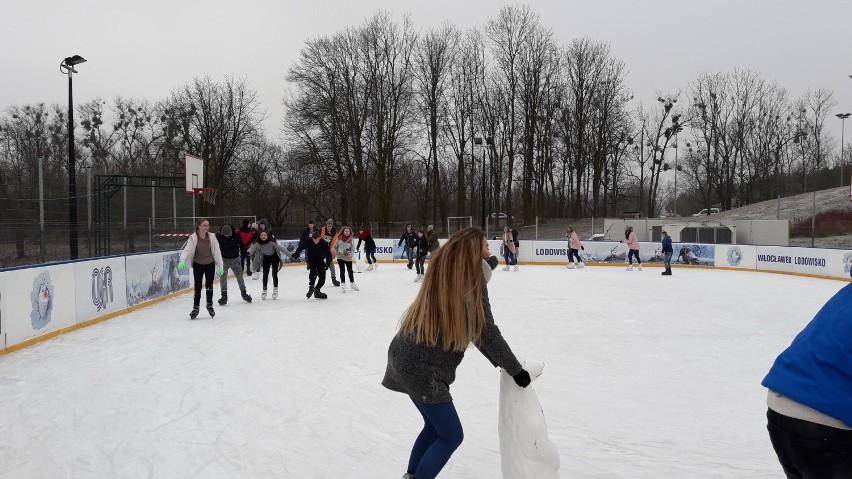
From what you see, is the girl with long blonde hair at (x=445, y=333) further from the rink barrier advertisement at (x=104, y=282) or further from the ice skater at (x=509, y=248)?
the ice skater at (x=509, y=248)

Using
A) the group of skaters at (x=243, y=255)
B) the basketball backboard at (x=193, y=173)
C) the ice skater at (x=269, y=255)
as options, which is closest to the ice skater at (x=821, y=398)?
the group of skaters at (x=243, y=255)

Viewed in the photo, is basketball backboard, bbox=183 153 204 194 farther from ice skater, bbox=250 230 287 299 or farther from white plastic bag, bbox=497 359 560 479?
white plastic bag, bbox=497 359 560 479

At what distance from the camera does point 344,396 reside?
5.44 m

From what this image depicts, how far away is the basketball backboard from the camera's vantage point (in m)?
18.1

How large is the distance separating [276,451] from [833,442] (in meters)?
3.34

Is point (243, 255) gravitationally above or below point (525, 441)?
above

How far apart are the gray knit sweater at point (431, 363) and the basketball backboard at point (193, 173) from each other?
1686 cm

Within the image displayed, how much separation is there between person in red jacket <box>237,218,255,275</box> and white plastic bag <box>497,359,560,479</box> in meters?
12.7

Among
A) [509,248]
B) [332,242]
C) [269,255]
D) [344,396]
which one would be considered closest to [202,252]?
[269,255]

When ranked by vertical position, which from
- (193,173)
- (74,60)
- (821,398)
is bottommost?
(821,398)

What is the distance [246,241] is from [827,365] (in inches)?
629

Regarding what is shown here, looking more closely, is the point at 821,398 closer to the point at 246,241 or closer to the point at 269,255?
the point at 269,255

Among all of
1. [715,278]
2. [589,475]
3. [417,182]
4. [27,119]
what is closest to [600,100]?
[417,182]

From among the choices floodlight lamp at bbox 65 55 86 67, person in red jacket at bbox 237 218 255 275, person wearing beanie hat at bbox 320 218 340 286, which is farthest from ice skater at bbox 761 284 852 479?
floodlight lamp at bbox 65 55 86 67
